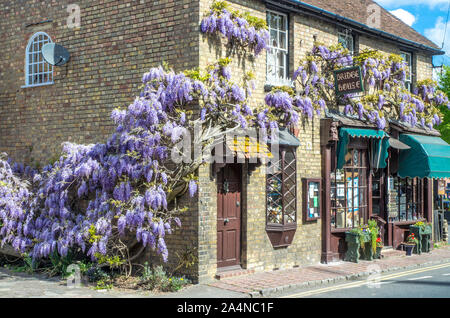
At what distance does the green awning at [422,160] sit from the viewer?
15.5 m

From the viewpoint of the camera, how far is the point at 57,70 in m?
13.2

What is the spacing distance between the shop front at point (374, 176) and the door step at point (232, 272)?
290cm

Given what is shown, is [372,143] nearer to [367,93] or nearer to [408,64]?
Answer: [367,93]

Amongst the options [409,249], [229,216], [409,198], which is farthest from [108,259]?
[409,198]

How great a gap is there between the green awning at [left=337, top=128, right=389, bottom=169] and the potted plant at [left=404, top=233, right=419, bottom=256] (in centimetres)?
241

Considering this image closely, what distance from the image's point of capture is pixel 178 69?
11.2 m

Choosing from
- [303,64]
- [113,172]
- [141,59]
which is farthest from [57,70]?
[303,64]

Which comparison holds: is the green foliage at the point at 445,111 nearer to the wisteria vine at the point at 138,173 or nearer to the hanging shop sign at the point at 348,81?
the hanging shop sign at the point at 348,81

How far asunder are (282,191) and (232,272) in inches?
93.9

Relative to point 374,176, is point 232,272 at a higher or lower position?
lower

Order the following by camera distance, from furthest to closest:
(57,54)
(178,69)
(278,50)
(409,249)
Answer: (409,249), (278,50), (57,54), (178,69)

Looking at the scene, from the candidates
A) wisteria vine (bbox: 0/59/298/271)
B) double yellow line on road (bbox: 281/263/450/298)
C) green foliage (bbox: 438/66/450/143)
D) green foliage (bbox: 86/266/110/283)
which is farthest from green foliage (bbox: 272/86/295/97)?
green foliage (bbox: 438/66/450/143)

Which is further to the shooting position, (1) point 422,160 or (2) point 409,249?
(1) point 422,160
